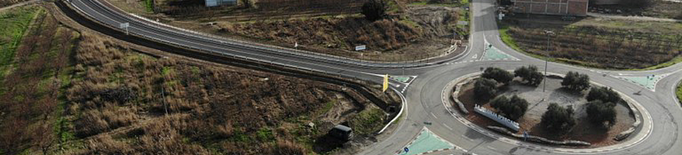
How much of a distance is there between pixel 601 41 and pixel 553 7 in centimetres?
1713

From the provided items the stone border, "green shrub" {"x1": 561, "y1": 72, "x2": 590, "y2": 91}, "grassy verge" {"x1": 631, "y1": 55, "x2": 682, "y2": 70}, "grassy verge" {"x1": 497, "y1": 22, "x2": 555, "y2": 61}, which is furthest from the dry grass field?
"grassy verge" {"x1": 631, "y1": 55, "x2": 682, "y2": 70}

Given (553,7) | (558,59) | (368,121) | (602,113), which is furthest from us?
(553,7)

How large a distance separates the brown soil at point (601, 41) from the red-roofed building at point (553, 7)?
2694 millimetres

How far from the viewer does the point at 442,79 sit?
2451 inches

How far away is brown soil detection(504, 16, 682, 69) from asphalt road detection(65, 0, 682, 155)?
11.4 feet

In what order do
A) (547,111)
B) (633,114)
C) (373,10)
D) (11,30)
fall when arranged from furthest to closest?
(373,10), (11,30), (633,114), (547,111)

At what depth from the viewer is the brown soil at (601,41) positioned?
69688 mm

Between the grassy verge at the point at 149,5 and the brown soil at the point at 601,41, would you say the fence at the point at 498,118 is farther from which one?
the grassy verge at the point at 149,5

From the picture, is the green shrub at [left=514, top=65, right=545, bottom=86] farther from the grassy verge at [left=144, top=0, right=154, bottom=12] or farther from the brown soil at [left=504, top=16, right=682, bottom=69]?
the grassy verge at [left=144, top=0, right=154, bottom=12]

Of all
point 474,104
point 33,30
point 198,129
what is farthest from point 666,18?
point 33,30

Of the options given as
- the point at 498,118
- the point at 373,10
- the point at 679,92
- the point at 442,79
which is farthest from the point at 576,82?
the point at 373,10

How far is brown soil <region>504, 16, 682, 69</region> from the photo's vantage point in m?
69.7

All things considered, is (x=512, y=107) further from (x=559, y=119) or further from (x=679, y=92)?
(x=679, y=92)

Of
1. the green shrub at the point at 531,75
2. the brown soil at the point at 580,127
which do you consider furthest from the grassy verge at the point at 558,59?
the brown soil at the point at 580,127
